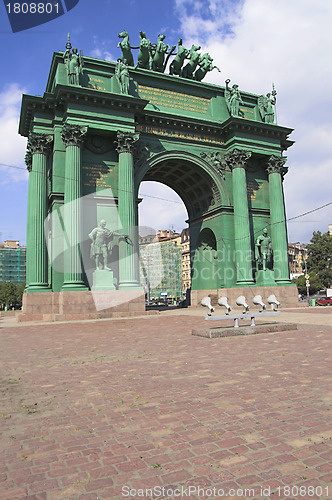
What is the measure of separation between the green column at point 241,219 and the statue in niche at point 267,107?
4.75 meters

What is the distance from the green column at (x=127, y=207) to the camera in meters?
25.0

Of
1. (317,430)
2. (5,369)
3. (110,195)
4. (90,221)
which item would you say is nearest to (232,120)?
(110,195)

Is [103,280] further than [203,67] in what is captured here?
No

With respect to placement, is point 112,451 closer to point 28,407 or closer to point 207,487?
point 207,487

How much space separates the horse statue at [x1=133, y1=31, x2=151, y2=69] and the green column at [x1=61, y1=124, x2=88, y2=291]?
30.6 ft

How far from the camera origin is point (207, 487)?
288 cm

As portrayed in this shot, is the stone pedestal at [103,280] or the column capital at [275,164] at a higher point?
the column capital at [275,164]

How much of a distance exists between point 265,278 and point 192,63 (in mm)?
19120

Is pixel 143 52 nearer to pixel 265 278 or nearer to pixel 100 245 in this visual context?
pixel 100 245

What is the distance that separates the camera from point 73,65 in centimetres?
2533

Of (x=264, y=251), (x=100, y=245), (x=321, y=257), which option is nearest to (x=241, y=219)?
(x=264, y=251)

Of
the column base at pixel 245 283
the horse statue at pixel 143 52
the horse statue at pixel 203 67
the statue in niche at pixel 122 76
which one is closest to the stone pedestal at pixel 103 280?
the column base at pixel 245 283

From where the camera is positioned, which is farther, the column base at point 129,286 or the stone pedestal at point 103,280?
the column base at point 129,286

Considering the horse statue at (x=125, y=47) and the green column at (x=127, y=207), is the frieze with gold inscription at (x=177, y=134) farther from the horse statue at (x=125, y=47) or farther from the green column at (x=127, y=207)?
the horse statue at (x=125, y=47)
